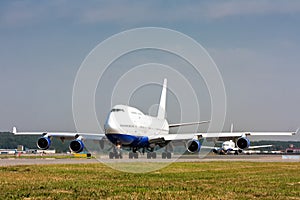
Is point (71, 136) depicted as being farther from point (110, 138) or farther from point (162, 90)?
point (162, 90)

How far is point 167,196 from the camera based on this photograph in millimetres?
16125

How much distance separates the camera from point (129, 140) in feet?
193

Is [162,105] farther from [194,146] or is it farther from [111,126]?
[111,126]

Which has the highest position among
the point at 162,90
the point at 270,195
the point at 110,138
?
the point at 162,90

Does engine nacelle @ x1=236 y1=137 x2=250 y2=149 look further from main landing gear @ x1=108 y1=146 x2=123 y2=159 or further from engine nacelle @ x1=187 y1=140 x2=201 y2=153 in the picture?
main landing gear @ x1=108 y1=146 x2=123 y2=159

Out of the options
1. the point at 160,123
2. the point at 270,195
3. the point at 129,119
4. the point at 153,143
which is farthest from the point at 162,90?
the point at 270,195

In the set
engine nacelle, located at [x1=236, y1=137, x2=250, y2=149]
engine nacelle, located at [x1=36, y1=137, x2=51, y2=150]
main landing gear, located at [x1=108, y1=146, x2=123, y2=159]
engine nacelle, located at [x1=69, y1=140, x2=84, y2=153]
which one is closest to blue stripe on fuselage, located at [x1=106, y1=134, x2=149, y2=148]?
main landing gear, located at [x1=108, y1=146, x2=123, y2=159]

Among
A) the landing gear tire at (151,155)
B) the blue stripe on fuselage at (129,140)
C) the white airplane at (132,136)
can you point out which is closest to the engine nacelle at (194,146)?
the white airplane at (132,136)

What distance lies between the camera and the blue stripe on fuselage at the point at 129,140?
56531 mm

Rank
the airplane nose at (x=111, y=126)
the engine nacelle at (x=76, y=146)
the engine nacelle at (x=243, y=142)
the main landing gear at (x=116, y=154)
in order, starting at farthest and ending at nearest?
the engine nacelle at (x=243, y=142), the main landing gear at (x=116, y=154), the engine nacelle at (x=76, y=146), the airplane nose at (x=111, y=126)

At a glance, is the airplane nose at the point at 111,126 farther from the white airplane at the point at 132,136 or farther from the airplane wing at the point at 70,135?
the airplane wing at the point at 70,135

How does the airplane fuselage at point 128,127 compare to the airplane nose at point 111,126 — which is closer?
the airplane nose at point 111,126

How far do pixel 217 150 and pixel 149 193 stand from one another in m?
108

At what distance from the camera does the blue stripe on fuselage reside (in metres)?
56.5
